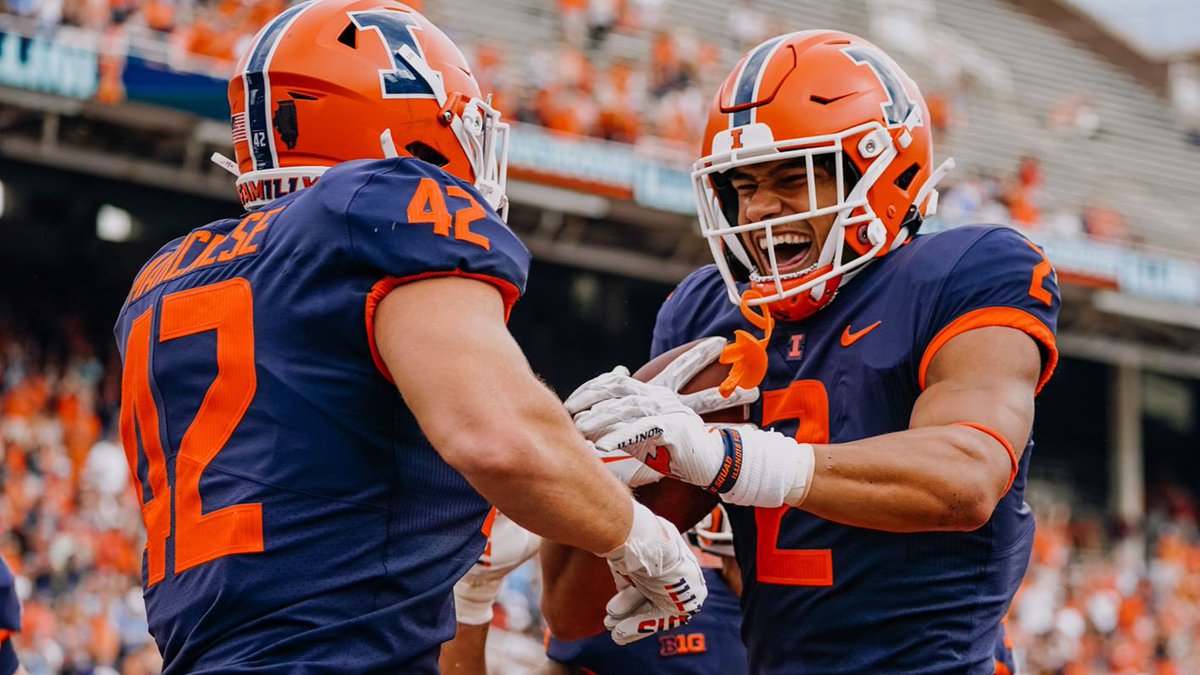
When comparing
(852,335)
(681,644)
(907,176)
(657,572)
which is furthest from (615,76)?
(657,572)

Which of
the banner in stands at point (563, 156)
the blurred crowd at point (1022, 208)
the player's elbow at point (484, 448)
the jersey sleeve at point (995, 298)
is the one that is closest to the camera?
the player's elbow at point (484, 448)

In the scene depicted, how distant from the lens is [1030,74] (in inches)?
998

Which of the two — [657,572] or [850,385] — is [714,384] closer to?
[850,385]

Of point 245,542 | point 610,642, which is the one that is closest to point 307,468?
point 245,542

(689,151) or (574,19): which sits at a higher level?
(574,19)

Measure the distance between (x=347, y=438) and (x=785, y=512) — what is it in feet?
3.67

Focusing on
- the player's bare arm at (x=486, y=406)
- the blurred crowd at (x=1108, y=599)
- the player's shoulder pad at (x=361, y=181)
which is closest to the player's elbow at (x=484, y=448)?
the player's bare arm at (x=486, y=406)

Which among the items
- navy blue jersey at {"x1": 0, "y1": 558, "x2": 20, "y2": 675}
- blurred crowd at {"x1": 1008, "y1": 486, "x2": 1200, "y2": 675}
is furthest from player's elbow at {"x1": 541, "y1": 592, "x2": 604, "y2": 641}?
blurred crowd at {"x1": 1008, "y1": 486, "x2": 1200, "y2": 675}

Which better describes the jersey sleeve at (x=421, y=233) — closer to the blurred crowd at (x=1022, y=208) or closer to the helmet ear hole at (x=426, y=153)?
the helmet ear hole at (x=426, y=153)

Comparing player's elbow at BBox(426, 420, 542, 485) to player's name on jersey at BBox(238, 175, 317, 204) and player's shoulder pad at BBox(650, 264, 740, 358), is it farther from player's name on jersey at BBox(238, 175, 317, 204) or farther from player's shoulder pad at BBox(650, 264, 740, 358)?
player's shoulder pad at BBox(650, 264, 740, 358)

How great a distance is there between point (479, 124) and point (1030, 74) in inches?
953

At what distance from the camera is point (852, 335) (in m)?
3.07

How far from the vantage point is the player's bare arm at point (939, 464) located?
2.63 meters

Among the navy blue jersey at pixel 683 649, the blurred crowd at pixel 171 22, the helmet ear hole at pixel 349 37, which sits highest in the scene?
the helmet ear hole at pixel 349 37
